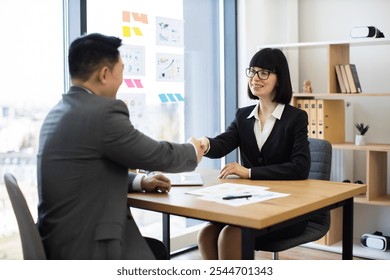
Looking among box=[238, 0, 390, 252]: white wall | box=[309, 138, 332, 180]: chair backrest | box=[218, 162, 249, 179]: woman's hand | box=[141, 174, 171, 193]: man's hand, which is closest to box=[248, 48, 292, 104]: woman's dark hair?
box=[309, 138, 332, 180]: chair backrest

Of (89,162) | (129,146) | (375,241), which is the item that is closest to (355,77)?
(375,241)

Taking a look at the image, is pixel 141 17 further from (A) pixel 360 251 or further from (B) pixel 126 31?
(A) pixel 360 251

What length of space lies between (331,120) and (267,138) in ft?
5.29

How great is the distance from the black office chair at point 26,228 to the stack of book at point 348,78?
282cm

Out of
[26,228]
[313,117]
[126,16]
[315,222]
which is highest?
[126,16]

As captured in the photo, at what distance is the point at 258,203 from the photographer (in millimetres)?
1804

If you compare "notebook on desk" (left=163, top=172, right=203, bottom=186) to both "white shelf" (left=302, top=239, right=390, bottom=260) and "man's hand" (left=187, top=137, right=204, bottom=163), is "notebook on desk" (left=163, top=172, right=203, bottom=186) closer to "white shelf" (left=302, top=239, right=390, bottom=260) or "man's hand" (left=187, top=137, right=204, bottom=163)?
"man's hand" (left=187, top=137, right=204, bottom=163)

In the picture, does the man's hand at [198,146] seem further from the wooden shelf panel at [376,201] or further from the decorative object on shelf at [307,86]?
the decorative object on shelf at [307,86]

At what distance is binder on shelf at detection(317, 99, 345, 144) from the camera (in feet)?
13.0

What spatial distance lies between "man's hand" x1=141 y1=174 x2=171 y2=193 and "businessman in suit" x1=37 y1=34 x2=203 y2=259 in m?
0.28

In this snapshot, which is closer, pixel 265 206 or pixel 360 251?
pixel 265 206

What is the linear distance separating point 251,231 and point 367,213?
9.20ft

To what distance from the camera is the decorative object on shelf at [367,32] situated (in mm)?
3664

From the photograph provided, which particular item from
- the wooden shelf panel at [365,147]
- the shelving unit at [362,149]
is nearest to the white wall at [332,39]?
the shelving unit at [362,149]
